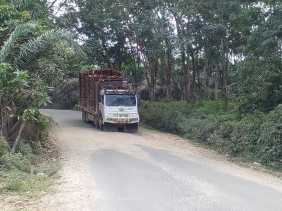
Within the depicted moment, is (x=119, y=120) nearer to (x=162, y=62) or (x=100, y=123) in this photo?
(x=100, y=123)

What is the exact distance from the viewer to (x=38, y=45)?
1866 centimetres

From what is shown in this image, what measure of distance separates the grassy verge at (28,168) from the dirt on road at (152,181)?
428 mm

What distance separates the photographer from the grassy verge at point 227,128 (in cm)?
2034

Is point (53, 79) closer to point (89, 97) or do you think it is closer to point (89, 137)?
point (89, 137)

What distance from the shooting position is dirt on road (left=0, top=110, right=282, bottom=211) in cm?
1145

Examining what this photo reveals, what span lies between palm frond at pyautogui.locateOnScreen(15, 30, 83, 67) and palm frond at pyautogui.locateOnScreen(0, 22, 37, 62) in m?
0.37

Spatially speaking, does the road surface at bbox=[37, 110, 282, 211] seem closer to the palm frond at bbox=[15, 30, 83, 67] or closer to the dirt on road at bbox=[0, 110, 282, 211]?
the dirt on road at bbox=[0, 110, 282, 211]

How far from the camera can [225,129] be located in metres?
24.9

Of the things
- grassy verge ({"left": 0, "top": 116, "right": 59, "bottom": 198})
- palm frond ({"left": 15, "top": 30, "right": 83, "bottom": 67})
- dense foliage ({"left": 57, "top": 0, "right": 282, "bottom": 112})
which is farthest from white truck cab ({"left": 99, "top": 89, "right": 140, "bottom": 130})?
palm frond ({"left": 15, "top": 30, "right": 83, "bottom": 67})

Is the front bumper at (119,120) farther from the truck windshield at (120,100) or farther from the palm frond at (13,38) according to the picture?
the palm frond at (13,38)

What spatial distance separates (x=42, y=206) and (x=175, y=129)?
21770 mm

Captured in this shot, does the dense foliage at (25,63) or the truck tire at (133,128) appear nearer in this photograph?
the dense foliage at (25,63)

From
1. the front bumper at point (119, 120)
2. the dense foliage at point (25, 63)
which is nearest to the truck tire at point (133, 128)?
the front bumper at point (119, 120)

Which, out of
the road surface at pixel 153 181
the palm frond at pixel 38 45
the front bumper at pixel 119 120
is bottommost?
the road surface at pixel 153 181
